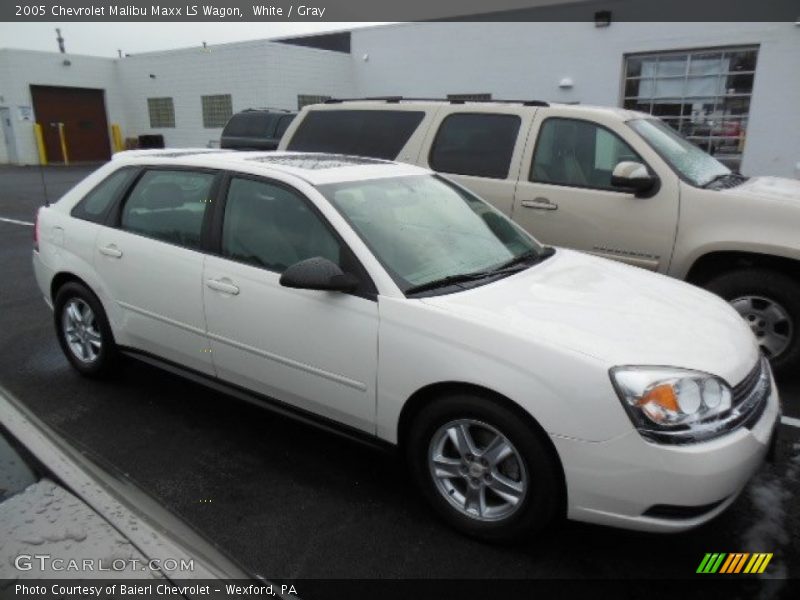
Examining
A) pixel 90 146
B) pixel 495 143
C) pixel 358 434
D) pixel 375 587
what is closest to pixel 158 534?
pixel 375 587

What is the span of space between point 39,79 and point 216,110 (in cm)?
836

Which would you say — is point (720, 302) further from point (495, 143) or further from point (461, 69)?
point (461, 69)

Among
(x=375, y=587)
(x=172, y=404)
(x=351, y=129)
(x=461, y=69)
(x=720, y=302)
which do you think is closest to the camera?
(x=375, y=587)

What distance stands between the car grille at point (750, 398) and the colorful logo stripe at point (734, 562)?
1.93ft

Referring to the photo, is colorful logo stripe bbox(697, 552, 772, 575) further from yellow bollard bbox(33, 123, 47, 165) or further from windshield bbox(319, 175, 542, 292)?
yellow bollard bbox(33, 123, 47, 165)

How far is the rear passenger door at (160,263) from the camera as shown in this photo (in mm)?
3607

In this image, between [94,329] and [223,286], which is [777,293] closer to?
[223,286]

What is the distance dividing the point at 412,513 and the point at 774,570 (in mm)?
1533

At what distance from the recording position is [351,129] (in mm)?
6145

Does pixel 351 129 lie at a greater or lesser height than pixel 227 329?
greater

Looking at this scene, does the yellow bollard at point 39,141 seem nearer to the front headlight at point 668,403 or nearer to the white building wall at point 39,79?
the white building wall at point 39,79

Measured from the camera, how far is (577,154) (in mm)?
5141

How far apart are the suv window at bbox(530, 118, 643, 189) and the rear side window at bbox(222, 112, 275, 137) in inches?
283
